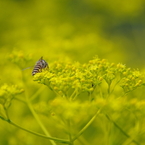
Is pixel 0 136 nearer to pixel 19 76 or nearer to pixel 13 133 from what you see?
pixel 13 133

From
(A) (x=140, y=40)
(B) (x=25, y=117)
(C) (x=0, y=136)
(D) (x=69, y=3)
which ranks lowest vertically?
(C) (x=0, y=136)

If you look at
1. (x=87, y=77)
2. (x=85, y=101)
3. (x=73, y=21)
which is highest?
(x=73, y=21)

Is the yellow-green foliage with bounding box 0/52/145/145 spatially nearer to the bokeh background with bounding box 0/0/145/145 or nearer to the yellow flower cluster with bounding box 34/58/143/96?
the yellow flower cluster with bounding box 34/58/143/96

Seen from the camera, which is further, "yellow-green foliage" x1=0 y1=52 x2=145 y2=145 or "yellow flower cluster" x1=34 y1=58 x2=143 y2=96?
"yellow flower cluster" x1=34 y1=58 x2=143 y2=96

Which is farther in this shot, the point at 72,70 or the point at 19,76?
the point at 19,76

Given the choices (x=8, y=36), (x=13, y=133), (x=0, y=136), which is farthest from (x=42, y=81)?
(x=8, y=36)

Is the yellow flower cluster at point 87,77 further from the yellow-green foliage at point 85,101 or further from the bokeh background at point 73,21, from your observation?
the bokeh background at point 73,21

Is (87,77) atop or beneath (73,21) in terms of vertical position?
beneath

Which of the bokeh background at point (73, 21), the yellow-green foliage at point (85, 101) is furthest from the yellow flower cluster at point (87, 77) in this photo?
the bokeh background at point (73, 21)

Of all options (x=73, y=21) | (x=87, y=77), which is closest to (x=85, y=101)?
(x=87, y=77)

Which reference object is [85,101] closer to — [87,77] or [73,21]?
[87,77]

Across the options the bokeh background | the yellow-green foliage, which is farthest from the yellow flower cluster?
the bokeh background
